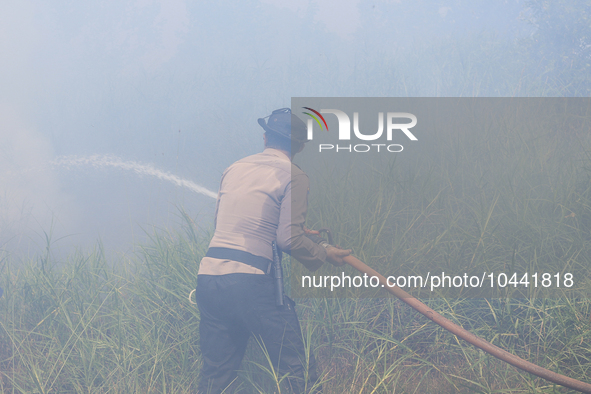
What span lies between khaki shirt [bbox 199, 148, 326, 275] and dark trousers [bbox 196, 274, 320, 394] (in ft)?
0.30

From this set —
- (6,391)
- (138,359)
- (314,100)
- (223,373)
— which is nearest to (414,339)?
(223,373)

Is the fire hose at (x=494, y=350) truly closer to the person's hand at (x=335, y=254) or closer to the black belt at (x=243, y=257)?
the person's hand at (x=335, y=254)

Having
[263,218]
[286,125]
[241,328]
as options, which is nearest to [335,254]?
[263,218]

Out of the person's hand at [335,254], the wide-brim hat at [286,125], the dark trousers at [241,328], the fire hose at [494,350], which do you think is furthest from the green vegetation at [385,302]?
the wide-brim hat at [286,125]

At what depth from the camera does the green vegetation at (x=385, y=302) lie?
8.85 feet

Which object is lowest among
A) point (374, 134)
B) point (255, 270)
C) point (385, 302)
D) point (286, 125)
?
point (385, 302)

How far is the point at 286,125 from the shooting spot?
2.65 metres

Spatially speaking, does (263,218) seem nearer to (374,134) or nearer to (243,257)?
(243,257)

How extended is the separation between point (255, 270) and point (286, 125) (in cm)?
105

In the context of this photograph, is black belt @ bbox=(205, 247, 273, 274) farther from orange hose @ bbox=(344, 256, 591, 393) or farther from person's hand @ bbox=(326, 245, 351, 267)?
orange hose @ bbox=(344, 256, 591, 393)

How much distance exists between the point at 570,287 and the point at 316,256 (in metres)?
2.08

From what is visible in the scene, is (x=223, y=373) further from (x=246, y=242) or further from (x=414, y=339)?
(x=414, y=339)

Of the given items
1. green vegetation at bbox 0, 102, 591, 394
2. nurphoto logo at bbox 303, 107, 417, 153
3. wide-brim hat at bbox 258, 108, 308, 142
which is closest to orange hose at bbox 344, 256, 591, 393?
green vegetation at bbox 0, 102, 591, 394

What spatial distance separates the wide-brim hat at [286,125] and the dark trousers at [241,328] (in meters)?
1.02
